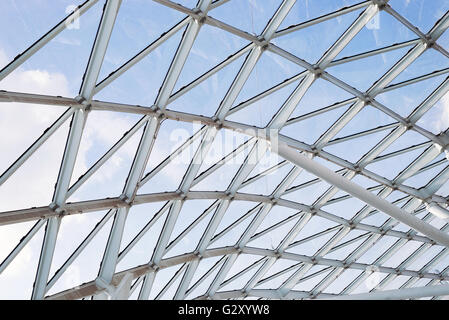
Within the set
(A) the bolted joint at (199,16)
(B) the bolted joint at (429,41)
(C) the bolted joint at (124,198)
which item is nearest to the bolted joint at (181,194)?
(C) the bolted joint at (124,198)

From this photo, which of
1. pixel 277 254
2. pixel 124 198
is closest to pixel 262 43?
pixel 124 198

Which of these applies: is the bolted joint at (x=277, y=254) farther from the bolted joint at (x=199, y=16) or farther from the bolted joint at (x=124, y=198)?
the bolted joint at (x=199, y=16)

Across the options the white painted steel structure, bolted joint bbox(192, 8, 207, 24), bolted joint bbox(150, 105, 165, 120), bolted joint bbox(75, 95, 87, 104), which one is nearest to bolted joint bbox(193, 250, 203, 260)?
the white painted steel structure

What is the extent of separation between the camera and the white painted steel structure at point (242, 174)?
14320mm

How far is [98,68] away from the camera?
13117mm

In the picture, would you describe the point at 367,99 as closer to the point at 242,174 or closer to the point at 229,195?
the point at 242,174

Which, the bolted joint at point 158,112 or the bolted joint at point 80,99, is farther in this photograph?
the bolted joint at point 158,112

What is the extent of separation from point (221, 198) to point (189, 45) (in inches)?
373

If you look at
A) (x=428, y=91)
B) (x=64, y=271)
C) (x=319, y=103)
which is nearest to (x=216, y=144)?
(x=319, y=103)

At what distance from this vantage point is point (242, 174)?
71.4 ft

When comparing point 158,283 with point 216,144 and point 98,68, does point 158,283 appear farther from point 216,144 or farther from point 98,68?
point 98,68

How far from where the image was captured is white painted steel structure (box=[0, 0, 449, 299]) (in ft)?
47.0

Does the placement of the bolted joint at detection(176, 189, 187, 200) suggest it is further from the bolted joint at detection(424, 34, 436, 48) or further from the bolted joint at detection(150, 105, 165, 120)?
the bolted joint at detection(424, 34, 436, 48)

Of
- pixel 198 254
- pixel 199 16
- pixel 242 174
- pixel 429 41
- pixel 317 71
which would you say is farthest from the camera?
pixel 198 254
